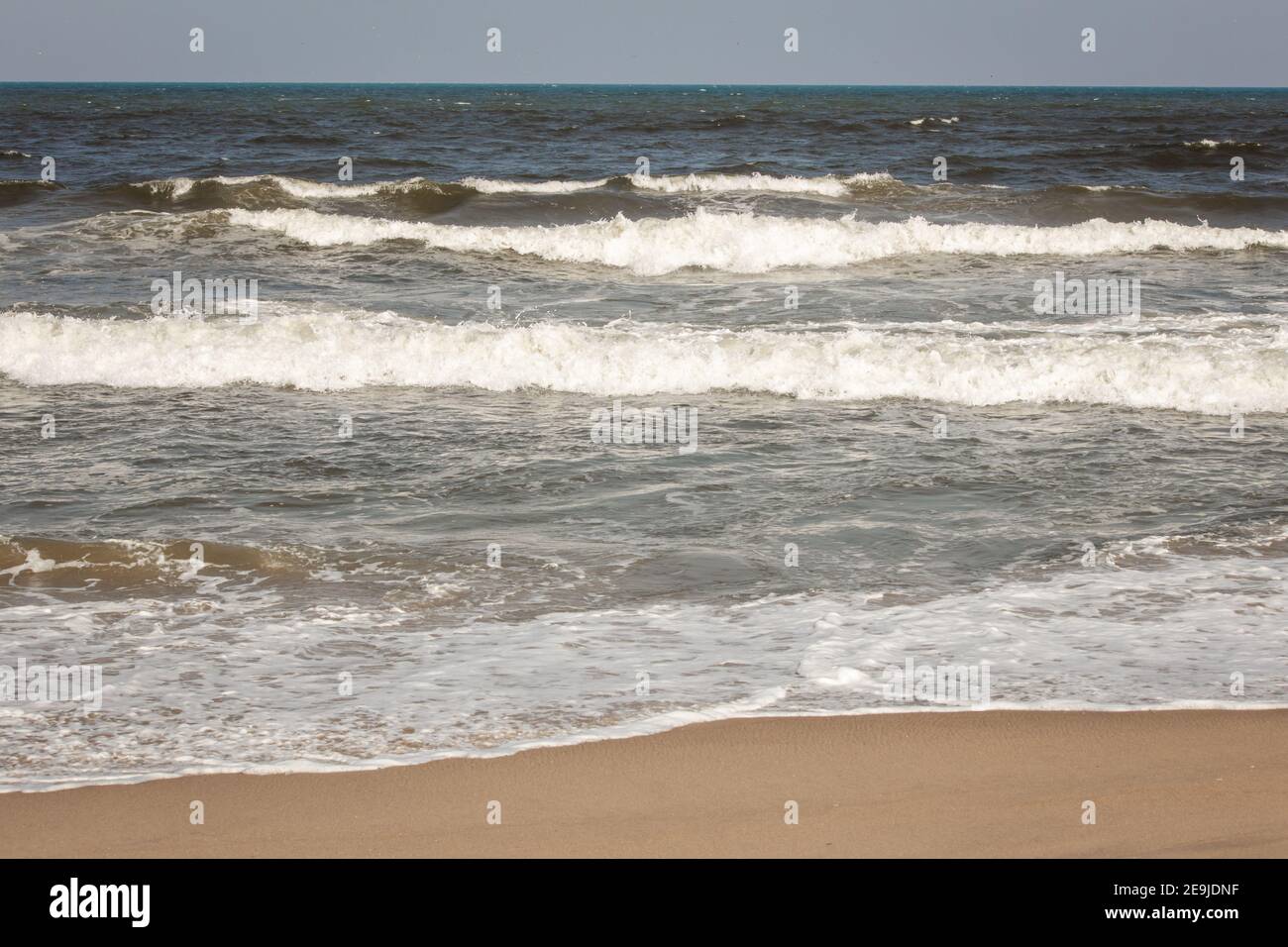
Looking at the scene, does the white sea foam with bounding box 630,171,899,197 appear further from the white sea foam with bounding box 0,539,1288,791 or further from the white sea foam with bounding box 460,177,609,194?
the white sea foam with bounding box 0,539,1288,791


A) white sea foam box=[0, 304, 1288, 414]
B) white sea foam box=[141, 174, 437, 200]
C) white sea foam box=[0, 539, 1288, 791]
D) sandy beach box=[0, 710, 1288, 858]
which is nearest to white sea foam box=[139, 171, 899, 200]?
white sea foam box=[141, 174, 437, 200]

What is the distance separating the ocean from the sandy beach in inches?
8.1

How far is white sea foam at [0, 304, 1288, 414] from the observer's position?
1054cm

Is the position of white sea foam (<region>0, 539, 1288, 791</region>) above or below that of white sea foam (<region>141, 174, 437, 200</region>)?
below

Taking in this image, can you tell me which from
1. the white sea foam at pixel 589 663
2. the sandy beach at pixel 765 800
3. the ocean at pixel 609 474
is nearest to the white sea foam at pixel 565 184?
the ocean at pixel 609 474

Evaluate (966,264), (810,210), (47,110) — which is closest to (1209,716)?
(966,264)

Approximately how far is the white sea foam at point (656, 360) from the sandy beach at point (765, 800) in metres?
6.40

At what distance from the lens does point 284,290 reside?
47.7 feet

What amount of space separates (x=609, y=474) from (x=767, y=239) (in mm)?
10360

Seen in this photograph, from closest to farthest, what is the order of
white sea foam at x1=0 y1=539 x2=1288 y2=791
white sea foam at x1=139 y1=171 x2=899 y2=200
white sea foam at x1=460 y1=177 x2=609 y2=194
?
white sea foam at x1=0 y1=539 x2=1288 y2=791
white sea foam at x1=139 y1=171 x2=899 y2=200
white sea foam at x1=460 y1=177 x2=609 y2=194

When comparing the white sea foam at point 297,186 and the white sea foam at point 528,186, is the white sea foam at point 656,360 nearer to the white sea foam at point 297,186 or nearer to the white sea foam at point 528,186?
the white sea foam at point 297,186

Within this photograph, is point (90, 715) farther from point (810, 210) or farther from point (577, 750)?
point (810, 210)

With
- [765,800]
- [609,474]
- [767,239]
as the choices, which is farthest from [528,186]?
[765,800]

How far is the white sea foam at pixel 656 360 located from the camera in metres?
10.5
